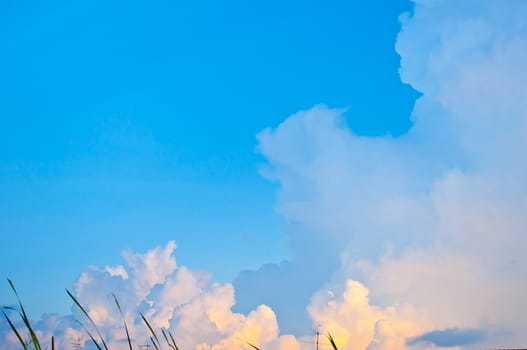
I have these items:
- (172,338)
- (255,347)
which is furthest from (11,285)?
(255,347)

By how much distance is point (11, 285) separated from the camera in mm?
5520

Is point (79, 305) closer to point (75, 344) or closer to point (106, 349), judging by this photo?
point (106, 349)

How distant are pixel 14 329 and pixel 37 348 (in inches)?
11.9

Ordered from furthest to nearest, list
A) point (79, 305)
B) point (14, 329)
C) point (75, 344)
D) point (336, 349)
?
1. point (75, 344)
2. point (336, 349)
3. point (79, 305)
4. point (14, 329)

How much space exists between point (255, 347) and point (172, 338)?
3.49 feet

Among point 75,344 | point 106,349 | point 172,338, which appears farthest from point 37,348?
point 75,344

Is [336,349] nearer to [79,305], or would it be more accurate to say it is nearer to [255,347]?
[255,347]

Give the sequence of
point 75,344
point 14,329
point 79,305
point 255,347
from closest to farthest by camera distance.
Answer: point 14,329
point 79,305
point 255,347
point 75,344

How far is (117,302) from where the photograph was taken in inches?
261

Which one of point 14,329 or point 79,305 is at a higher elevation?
point 79,305

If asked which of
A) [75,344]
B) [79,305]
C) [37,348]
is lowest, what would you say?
[37,348]

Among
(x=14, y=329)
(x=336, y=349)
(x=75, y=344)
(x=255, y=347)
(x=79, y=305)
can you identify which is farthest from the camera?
(x=75, y=344)

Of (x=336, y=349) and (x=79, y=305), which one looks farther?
(x=336, y=349)

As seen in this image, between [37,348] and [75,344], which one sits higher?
[75,344]
